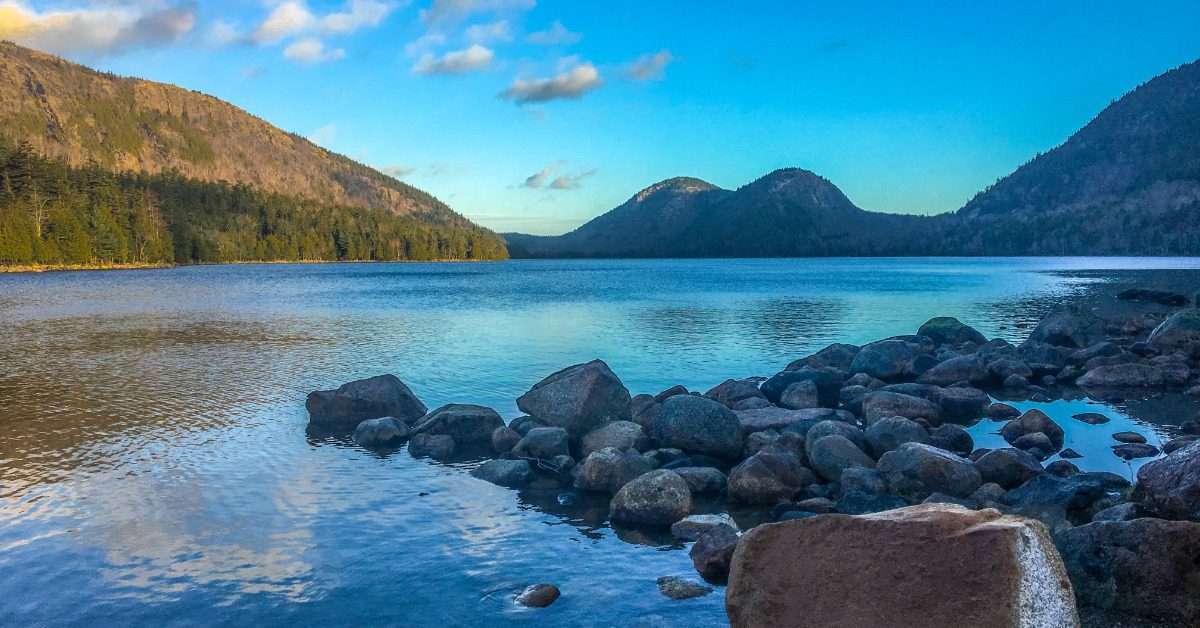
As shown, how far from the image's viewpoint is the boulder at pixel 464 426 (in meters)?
19.2

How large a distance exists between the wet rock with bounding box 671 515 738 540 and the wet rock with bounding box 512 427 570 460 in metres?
4.77

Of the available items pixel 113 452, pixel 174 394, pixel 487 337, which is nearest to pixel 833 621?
pixel 113 452

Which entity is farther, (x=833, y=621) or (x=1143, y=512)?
(x=1143, y=512)

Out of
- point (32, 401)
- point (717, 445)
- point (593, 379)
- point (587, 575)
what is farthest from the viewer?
point (32, 401)

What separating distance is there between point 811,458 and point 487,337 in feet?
107

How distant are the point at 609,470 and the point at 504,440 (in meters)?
3.97

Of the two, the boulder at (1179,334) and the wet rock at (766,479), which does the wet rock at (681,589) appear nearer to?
the wet rock at (766,479)

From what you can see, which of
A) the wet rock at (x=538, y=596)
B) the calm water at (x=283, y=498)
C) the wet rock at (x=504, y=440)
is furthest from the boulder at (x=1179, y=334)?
the wet rock at (x=538, y=596)

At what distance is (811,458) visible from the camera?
51.6 feet

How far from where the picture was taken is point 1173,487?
10.4 metres

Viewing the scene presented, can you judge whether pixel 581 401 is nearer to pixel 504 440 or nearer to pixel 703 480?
pixel 504 440

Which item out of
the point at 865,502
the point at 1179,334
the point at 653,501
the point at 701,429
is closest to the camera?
the point at 865,502

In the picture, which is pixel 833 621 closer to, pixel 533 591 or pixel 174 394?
pixel 533 591

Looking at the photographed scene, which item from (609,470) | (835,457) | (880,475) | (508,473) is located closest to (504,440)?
(508,473)
